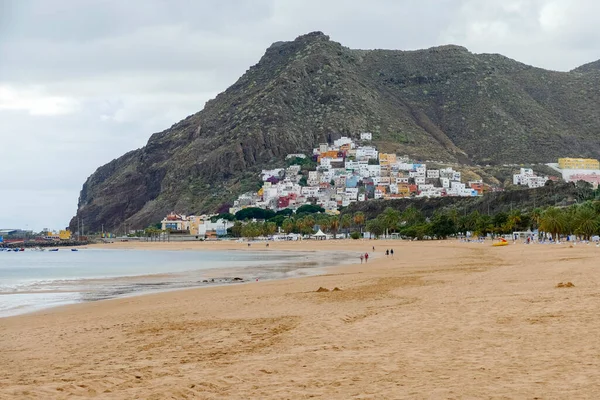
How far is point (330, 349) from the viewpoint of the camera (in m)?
9.90

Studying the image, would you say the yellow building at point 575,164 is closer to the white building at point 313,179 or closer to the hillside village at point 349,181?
the hillside village at point 349,181

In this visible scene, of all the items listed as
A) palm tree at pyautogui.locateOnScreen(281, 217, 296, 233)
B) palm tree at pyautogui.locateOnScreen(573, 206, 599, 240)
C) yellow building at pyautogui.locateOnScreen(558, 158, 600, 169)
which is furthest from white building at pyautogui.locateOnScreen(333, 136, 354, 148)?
palm tree at pyautogui.locateOnScreen(573, 206, 599, 240)

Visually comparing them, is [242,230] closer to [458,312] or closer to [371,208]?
[371,208]

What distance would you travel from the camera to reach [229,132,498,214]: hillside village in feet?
505

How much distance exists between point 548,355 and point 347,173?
529 feet

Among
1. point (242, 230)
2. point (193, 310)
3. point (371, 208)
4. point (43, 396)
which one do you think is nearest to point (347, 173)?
point (371, 208)

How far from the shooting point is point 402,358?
885 cm

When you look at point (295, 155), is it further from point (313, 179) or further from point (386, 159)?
point (386, 159)

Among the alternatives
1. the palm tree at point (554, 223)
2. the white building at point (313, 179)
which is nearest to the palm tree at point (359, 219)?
the white building at point (313, 179)

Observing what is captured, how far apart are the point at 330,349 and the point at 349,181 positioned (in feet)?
514

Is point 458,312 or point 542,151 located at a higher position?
point 542,151

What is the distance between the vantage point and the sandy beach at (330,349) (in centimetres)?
744

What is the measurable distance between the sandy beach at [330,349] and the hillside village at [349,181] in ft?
430

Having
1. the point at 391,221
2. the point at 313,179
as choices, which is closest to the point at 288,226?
the point at 391,221
